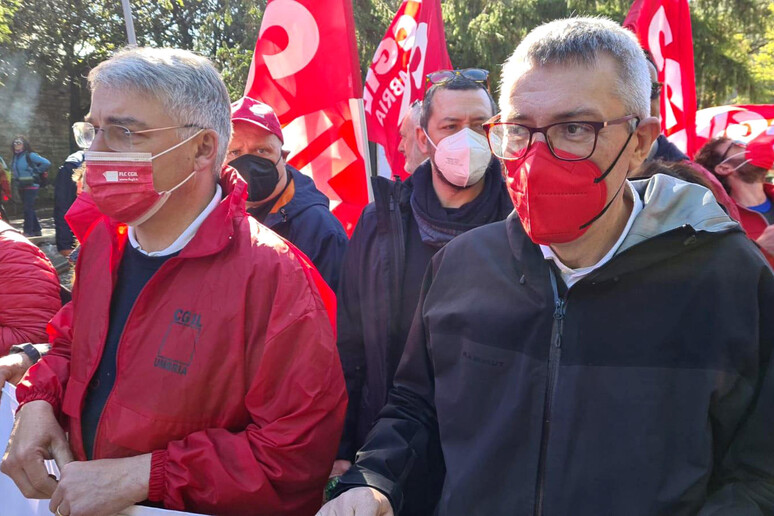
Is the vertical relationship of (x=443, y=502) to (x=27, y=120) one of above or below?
below

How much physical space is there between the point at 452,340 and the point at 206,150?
1.05 meters

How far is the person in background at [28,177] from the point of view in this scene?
13.9 metres

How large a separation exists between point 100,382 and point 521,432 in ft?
4.17

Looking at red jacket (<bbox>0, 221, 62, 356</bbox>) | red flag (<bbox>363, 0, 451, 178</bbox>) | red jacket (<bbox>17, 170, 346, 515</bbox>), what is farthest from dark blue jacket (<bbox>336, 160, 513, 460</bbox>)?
red flag (<bbox>363, 0, 451, 178</bbox>)

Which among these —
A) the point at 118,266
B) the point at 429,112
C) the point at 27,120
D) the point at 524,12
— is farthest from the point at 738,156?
the point at 27,120

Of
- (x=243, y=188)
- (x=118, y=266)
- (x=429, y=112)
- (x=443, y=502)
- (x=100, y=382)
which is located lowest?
(x=443, y=502)

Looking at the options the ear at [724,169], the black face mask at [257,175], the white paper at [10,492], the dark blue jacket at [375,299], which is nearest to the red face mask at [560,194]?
the dark blue jacket at [375,299]

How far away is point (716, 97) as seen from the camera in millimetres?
15273

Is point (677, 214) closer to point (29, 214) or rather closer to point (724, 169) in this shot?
point (724, 169)

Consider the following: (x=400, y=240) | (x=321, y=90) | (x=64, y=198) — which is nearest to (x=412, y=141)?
(x=321, y=90)

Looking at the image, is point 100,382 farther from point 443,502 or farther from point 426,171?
point 426,171

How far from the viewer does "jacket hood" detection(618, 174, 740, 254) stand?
1.48 meters

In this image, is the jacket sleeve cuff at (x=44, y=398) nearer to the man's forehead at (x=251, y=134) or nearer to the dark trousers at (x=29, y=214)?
the man's forehead at (x=251, y=134)

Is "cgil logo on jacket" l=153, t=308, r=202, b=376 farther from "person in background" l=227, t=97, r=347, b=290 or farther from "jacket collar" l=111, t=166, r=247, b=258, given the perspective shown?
"person in background" l=227, t=97, r=347, b=290
